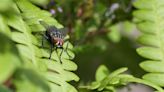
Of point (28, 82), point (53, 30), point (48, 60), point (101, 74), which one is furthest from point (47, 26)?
point (28, 82)

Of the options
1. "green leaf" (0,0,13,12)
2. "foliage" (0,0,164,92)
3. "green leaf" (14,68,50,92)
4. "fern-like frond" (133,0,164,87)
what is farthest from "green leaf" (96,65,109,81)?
"green leaf" (0,0,13,12)

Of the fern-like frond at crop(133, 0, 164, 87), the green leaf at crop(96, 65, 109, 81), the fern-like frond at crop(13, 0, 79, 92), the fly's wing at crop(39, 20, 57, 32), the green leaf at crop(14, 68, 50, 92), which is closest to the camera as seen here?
the green leaf at crop(14, 68, 50, 92)

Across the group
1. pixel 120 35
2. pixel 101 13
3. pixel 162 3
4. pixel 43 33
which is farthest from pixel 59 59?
pixel 120 35

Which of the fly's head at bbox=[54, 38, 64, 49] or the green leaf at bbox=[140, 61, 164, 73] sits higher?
the green leaf at bbox=[140, 61, 164, 73]

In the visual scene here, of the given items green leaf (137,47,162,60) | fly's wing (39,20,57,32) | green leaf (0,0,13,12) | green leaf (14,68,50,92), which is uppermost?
green leaf (137,47,162,60)

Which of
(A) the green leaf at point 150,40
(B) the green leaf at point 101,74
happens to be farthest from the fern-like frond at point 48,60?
(A) the green leaf at point 150,40

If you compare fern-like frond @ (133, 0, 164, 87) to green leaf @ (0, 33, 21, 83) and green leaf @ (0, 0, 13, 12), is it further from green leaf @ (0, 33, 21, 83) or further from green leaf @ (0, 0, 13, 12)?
green leaf @ (0, 0, 13, 12)

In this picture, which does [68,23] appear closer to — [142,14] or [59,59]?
[142,14]

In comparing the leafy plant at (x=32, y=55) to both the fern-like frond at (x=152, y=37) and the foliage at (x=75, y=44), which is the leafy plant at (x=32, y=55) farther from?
the fern-like frond at (x=152, y=37)

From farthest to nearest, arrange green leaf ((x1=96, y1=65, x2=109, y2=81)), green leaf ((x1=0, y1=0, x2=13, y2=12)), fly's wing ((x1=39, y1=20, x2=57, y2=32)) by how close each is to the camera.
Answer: green leaf ((x1=96, y1=65, x2=109, y2=81)) → fly's wing ((x1=39, y1=20, x2=57, y2=32)) → green leaf ((x1=0, y1=0, x2=13, y2=12))
